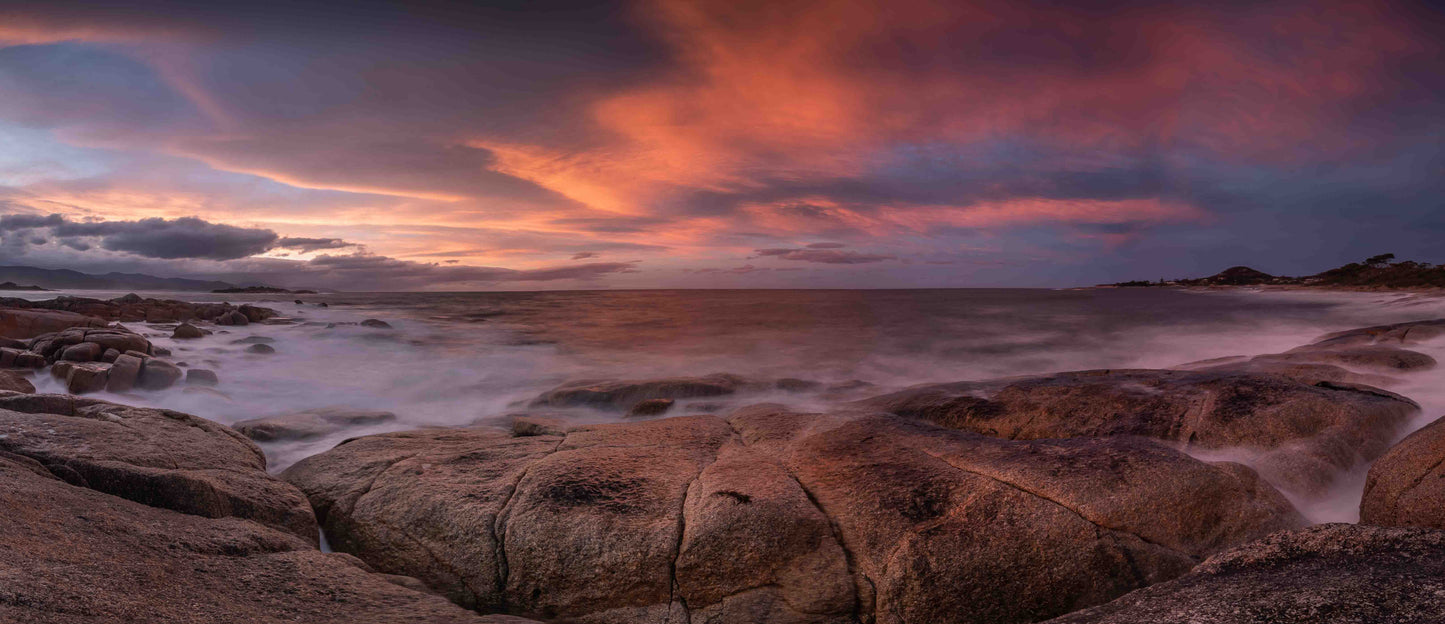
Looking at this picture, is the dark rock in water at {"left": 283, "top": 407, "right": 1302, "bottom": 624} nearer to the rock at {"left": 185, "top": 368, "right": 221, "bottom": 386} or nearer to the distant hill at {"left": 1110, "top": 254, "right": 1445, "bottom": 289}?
the rock at {"left": 185, "top": 368, "right": 221, "bottom": 386}

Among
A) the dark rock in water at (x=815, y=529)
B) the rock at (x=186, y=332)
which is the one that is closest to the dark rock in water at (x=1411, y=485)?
the dark rock in water at (x=815, y=529)

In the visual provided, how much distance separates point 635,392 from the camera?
10.6m

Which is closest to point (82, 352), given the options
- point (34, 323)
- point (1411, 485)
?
point (34, 323)

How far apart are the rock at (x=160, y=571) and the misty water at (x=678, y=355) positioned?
4.10 m

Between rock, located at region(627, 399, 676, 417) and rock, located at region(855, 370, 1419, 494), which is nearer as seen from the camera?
rock, located at region(855, 370, 1419, 494)

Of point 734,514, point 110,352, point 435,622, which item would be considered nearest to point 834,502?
point 734,514

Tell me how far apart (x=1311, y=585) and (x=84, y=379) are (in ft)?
48.5

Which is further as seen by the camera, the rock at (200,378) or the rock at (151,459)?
the rock at (200,378)

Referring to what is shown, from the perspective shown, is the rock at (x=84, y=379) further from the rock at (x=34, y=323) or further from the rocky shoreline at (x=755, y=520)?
the rock at (x=34, y=323)

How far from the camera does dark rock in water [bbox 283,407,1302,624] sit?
12.9 feet

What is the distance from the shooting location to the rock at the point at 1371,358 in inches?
320

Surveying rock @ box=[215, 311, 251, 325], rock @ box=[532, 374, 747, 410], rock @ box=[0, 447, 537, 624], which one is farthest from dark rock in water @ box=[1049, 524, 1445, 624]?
rock @ box=[215, 311, 251, 325]

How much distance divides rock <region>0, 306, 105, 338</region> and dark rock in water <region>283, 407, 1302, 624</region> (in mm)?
16283

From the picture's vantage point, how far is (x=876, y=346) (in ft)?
68.4
